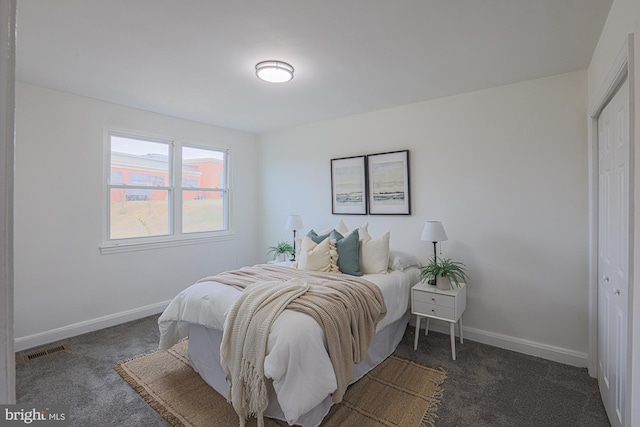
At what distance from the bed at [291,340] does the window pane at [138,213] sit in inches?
67.9

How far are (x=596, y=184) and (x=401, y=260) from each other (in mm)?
1746

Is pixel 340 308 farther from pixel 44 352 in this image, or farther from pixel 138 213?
pixel 138 213

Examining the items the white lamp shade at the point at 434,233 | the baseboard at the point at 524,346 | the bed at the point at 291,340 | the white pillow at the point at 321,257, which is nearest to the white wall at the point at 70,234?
the bed at the point at 291,340

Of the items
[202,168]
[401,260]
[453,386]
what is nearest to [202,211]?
[202,168]

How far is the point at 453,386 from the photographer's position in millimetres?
2377

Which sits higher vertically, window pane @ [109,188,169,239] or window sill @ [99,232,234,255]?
window pane @ [109,188,169,239]

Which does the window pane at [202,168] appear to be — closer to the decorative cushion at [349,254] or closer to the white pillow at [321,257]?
the white pillow at [321,257]

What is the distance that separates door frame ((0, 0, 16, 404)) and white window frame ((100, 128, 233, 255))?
12.2 ft

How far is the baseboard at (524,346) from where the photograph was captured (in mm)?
2676

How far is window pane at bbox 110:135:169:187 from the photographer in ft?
12.1

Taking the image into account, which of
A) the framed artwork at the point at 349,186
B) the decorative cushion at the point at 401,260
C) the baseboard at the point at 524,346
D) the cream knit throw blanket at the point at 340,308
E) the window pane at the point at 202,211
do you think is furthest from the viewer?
the window pane at the point at 202,211

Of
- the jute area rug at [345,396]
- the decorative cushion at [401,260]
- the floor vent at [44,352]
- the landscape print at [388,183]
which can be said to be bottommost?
the jute area rug at [345,396]

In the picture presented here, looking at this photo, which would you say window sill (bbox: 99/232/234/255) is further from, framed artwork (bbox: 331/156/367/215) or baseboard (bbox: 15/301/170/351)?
framed artwork (bbox: 331/156/367/215)

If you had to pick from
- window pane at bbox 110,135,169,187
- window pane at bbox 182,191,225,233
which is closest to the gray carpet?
window pane at bbox 182,191,225,233
